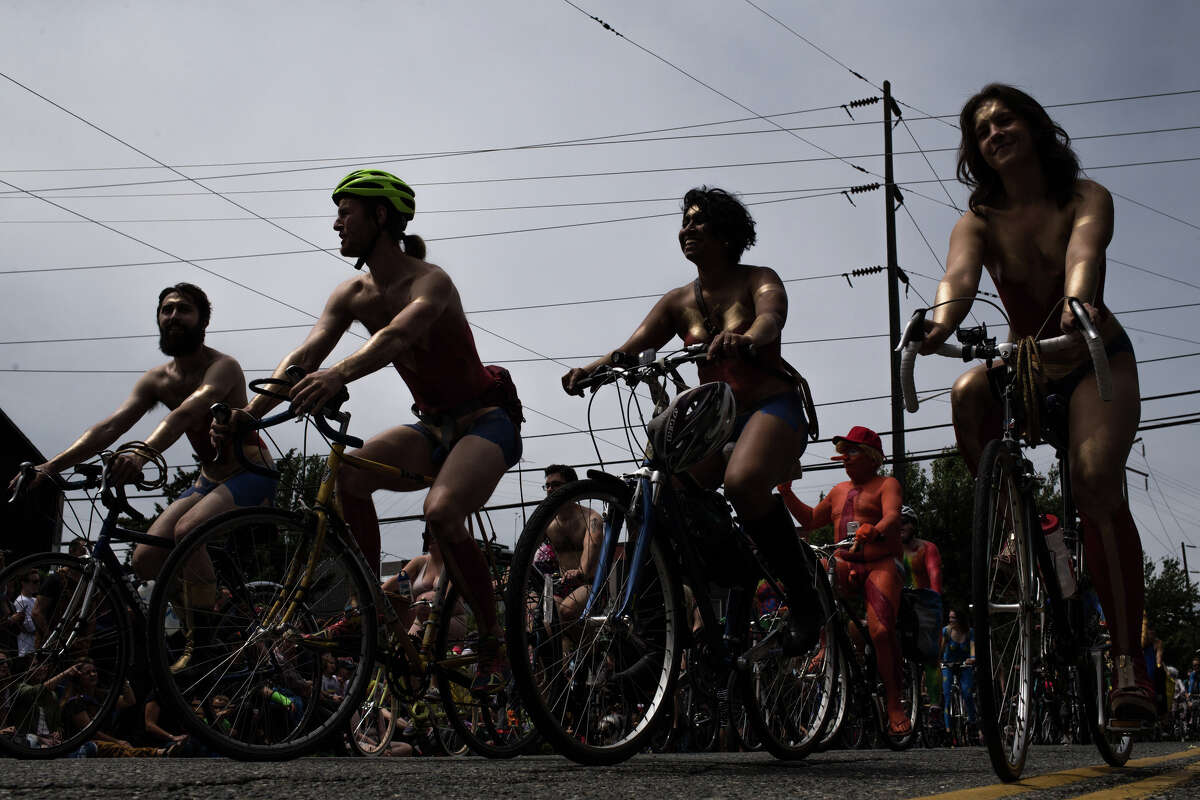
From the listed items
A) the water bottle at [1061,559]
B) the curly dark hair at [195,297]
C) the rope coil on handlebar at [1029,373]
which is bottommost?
the water bottle at [1061,559]

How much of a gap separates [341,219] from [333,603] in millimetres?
1650

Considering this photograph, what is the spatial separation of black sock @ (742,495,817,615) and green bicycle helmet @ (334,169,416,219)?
1.93 meters

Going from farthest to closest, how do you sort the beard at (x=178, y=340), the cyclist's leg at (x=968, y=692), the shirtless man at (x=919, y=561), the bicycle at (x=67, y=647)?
the cyclist's leg at (x=968, y=692) → the shirtless man at (x=919, y=561) → the beard at (x=178, y=340) → the bicycle at (x=67, y=647)

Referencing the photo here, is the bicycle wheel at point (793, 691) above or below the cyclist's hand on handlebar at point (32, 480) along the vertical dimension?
below

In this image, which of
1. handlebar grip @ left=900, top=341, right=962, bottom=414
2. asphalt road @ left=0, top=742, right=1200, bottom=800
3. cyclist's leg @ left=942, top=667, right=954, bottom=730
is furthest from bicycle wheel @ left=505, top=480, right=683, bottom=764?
cyclist's leg @ left=942, top=667, right=954, bottom=730

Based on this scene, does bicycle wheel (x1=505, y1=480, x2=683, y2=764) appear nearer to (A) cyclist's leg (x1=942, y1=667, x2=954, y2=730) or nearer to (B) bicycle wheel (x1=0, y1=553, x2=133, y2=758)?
(B) bicycle wheel (x1=0, y1=553, x2=133, y2=758)

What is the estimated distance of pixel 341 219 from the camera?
16.6ft

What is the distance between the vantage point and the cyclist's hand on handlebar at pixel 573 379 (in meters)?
4.41

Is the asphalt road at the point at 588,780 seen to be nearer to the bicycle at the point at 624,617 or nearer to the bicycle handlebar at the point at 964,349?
the bicycle at the point at 624,617

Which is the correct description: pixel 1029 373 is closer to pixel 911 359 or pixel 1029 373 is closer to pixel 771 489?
pixel 911 359

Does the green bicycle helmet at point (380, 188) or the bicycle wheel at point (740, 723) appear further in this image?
the green bicycle helmet at point (380, 188)

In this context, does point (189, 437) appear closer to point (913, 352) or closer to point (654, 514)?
point (654, 514)

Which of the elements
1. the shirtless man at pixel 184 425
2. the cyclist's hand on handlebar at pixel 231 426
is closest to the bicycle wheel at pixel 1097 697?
the cyclist's hand on handlebar at pixel 231 426

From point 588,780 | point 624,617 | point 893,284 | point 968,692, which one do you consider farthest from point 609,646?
point 893,284
